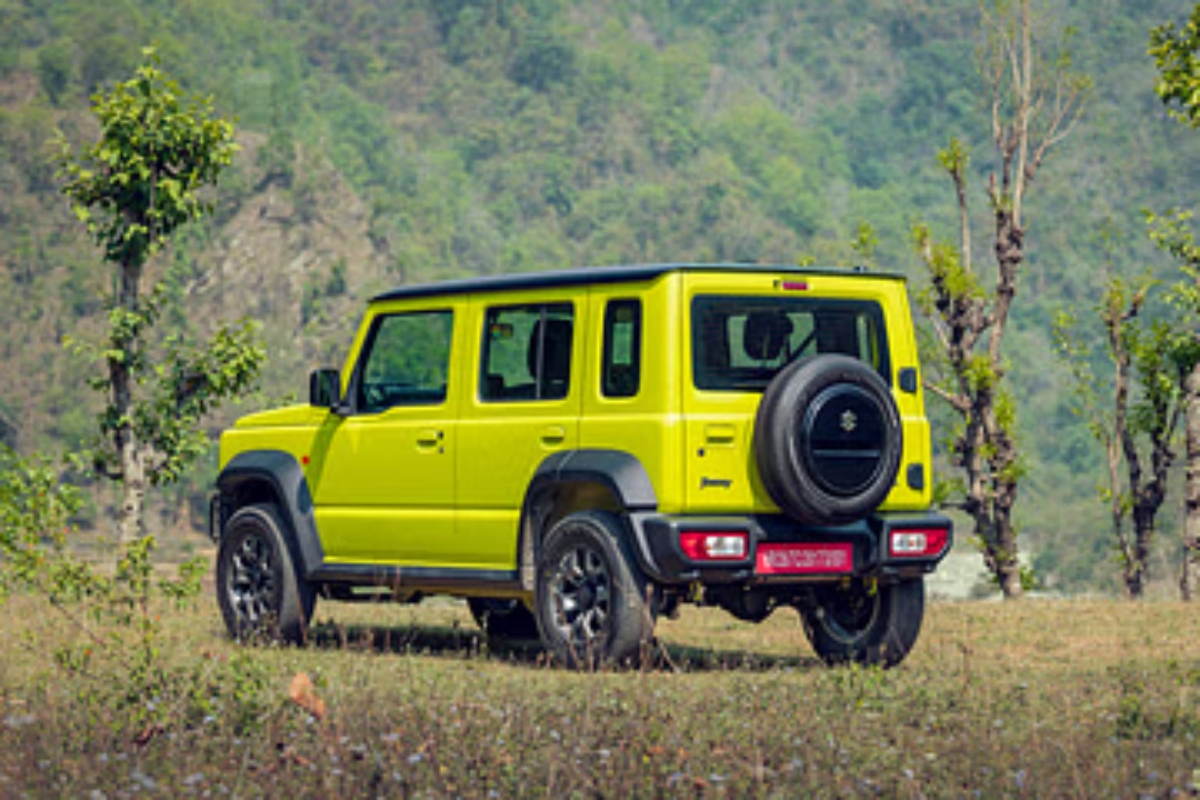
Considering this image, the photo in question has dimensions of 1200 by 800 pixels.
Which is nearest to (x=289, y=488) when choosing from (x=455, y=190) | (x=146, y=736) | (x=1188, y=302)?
(x=146, y=736)

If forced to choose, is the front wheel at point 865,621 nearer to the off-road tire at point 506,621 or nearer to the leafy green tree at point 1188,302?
the off-road tire at point 506,621

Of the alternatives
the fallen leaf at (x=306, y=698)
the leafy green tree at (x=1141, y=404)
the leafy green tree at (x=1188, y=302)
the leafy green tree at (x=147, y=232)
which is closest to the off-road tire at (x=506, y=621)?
the fallen leaf at (x=306, y=698)

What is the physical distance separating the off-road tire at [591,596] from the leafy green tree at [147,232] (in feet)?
32.1

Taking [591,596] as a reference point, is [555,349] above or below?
above

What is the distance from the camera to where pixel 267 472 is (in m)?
12.9

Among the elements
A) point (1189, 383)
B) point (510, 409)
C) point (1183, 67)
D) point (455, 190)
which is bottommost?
point (510, 409)

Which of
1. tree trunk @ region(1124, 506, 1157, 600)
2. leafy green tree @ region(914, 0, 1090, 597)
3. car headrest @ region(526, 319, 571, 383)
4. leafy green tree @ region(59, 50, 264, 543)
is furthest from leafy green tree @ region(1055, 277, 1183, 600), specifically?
car headrest @ region(526, 319, 571, 383)

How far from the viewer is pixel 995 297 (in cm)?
2819

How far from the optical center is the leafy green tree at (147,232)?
20203 millimetres

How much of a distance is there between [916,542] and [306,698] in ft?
13.4

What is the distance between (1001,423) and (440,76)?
566 feet

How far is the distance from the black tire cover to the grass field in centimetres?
95

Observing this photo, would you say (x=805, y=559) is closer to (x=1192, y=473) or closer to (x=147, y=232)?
(x=147, y=232)

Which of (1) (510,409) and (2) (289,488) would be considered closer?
(1) (510,409)
